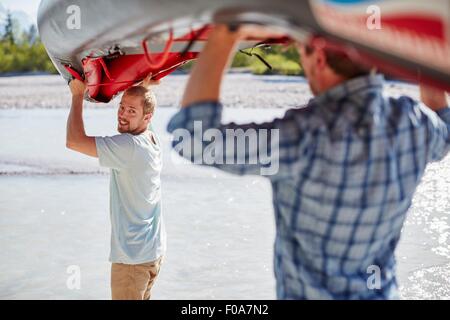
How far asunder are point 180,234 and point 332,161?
9.68 ft

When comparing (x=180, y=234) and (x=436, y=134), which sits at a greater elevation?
(x=436, y=134)

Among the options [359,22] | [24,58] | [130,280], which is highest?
[24,58]

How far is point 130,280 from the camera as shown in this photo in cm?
220

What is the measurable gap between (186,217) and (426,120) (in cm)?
323

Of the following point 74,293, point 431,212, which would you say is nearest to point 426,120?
point 74,293

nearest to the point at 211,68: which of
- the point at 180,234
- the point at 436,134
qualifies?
the point at 436,134

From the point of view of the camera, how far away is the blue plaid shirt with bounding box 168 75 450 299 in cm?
114

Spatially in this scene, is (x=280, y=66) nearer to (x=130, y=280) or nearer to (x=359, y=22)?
(x=130, y=280)

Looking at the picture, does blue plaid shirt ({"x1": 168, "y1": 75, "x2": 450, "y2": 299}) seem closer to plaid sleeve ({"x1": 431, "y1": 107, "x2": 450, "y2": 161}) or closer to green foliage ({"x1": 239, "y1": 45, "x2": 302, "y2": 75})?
plaid sleeve ({"x1": 431, "y1": 107, "x2": 450, "y2": 161})

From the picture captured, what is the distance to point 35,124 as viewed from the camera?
9.27 meters

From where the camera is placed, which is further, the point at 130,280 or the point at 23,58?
the point at 23,58

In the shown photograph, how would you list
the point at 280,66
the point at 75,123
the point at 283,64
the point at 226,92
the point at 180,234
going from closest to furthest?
the point at 75,123 → the point at 180,234 → the point at 226,92 → the point at 280,66 → the point at 283,64

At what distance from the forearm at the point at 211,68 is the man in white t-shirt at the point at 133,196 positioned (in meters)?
1.00
